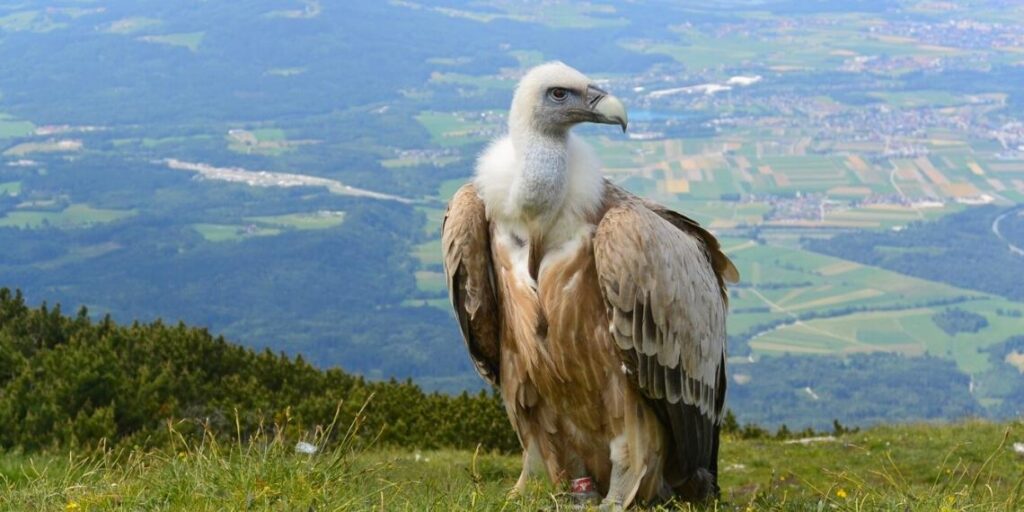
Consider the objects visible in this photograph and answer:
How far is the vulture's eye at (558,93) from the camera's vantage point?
592cm

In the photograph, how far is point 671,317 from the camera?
6.02 meters

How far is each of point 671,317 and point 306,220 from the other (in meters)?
83.1

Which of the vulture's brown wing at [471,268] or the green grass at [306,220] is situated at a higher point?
the vulture's brown wing at [471,268]

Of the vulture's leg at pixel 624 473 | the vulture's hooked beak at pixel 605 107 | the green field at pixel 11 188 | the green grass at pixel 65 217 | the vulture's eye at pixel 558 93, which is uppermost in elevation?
the vulture's eye at pixel 558 93

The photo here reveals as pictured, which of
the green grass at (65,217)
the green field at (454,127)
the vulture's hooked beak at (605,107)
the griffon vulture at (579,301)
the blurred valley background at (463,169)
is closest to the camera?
the vulture's hooked beak at (605,107)

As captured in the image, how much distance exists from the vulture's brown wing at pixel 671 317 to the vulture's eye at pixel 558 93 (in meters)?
0.58

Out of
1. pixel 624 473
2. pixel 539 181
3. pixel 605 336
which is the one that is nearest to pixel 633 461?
pixel 624 473

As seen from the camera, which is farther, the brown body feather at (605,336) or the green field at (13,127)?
the green field at (13,127)

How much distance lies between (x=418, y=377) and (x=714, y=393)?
49943mm

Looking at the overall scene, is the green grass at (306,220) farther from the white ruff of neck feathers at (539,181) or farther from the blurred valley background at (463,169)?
the white ruff of neck feathers at (539,181)

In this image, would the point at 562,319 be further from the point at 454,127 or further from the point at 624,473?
the point at 454,127

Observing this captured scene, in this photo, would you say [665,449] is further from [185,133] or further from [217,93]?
[217,93]

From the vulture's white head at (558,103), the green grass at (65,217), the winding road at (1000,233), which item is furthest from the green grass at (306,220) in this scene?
the vulture's white head at (558,103)

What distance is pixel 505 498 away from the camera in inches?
199
